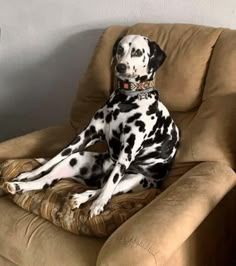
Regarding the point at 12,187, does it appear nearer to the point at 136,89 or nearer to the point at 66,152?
the point at 66,152

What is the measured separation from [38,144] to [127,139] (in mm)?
493

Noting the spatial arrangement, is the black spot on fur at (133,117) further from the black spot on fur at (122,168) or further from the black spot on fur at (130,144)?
the black spot on fur at (122,168)

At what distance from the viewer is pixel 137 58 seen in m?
1.86

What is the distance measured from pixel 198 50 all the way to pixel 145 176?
0.56m

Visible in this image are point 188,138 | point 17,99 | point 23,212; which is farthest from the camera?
point 17,99

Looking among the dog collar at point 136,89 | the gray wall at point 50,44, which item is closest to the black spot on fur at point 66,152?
the dog collar at point 136,89

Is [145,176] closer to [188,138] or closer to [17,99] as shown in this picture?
[188,138]

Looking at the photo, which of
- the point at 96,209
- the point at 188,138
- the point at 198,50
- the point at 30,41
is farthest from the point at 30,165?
the point at 30,41

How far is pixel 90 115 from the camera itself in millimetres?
2305

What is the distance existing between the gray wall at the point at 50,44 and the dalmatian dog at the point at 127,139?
21.1 inches

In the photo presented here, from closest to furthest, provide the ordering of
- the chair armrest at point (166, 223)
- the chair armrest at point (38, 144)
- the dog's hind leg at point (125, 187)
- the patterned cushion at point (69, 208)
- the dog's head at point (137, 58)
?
the chair armrest at point (166, 223), the patterned cushion at point (69, 208), the dog's hind leg at point (125, 187), the dog's head at point (137, 58), the chair armrest at point (38, 144)

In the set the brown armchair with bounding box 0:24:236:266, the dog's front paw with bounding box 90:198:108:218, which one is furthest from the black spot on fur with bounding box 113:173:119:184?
the brown armchair with bounding box 0:24:236:266

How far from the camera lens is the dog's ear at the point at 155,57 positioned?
1.89m

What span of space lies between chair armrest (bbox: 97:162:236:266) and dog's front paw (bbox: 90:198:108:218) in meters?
0.21
